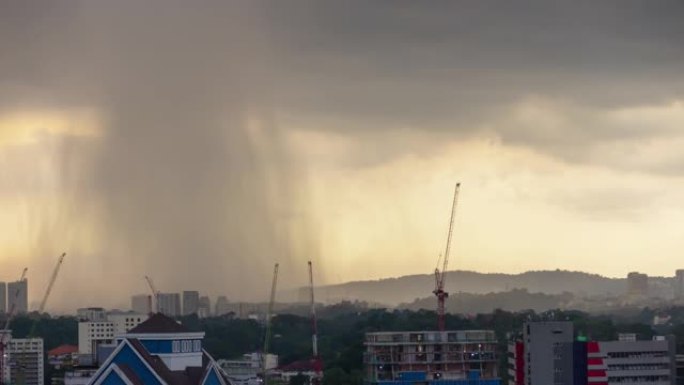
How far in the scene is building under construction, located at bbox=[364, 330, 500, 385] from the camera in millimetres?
65438

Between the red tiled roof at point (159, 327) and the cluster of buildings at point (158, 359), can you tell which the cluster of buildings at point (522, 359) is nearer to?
the cluster of buildings at point (158, 359)

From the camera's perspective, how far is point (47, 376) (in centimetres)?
12850

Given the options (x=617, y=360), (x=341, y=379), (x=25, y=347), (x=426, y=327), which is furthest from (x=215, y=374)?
(x=25, y=347)

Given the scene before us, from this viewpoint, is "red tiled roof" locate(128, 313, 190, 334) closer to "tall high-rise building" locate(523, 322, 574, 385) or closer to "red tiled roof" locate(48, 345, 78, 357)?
"tall high-rise building" locate(523, 322, 574, 385)

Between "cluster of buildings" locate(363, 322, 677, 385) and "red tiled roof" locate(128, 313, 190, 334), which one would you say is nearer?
"red tiled roof" locate(128, 313, 190, 334)

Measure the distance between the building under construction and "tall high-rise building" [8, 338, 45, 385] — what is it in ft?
213

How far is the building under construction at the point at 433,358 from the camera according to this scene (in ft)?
215

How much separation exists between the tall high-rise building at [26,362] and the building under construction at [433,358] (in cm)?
6494

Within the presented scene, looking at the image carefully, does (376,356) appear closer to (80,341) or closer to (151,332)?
(151,332)

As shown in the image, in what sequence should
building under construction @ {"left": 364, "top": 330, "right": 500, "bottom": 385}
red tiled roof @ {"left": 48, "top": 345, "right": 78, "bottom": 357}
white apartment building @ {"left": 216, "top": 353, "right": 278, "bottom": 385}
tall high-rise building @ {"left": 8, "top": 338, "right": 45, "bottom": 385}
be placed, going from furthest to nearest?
red tiled roof @ {"left": 48, "top": 345, "right": 78, "bottom": 357} < tall high-rise building @ {"left": 8, "top": 338, "right": 45, "bottom": 385} < white apartment building @ {"left": 216, "top": 353, "right": 278, "bottom": 385} < building under construction @ {"left": 364, "top": 330, "right": 500, "bottom": 385}

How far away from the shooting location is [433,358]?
65.7 meters

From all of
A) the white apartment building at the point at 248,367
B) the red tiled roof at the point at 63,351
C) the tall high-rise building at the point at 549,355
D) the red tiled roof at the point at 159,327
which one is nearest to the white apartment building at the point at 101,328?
the red tiled roof at the point at 63,351

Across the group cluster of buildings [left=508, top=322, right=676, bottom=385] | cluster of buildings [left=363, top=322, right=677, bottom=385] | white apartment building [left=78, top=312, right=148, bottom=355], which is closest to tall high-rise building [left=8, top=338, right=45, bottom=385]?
white apartment building [left=78, top=312, right=148, bottom=355]

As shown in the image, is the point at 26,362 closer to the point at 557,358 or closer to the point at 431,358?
the point at 557,358
